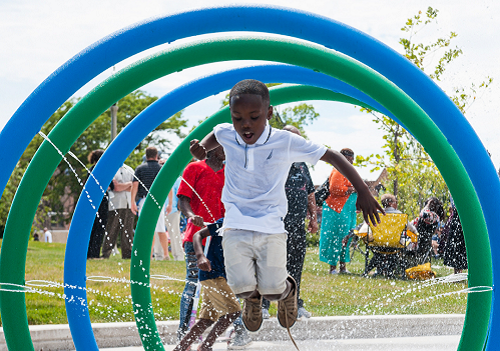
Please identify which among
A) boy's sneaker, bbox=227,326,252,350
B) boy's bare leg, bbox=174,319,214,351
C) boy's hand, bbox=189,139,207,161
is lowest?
boy's sneaker, bbox=227,326,252,350

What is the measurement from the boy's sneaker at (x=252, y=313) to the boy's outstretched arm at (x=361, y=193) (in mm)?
1072

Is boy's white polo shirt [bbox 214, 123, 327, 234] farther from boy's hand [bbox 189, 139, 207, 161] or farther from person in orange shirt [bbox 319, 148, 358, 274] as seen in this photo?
person in orange shirt [bbox 319, 148, 358, 274]

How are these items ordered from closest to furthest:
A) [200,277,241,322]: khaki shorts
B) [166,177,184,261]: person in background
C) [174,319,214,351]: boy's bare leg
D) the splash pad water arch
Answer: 1. the splash pad water arch
2. [200,277,241,322]: khaki shorts
3. [174,319,214,351]: boy's bare leg
4. [166,177,184,261]: person in background

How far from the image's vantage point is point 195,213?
507 cm

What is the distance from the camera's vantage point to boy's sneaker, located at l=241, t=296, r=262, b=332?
410 centimetres

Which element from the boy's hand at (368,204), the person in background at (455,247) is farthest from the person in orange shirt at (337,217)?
the boy's hand at (368,204)

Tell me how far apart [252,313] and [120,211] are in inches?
220

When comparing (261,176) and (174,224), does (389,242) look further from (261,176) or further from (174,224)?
(261,176)

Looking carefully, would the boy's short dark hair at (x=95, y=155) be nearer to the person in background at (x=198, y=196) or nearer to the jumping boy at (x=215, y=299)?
the person in background at (x=198, y=196)

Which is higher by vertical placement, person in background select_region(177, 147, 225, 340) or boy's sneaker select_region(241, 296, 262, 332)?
person in background select_region(177, 147, 225, 340)

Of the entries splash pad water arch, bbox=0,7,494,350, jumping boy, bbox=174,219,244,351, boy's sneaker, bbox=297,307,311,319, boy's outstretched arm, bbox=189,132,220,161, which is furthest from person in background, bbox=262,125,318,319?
splash pad water arch, bbox=0,7,494,350

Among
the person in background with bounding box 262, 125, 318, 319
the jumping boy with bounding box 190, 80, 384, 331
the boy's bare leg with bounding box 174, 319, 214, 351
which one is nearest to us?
the jumping boy with bounding box 190, 80, 384, 331

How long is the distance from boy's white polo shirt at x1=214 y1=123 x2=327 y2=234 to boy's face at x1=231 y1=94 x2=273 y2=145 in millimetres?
110

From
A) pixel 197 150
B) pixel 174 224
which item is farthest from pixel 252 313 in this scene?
pixel 174 224
